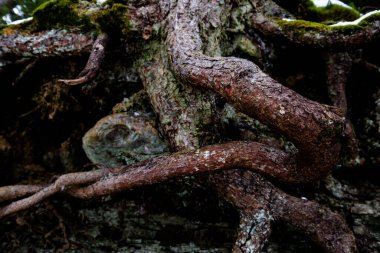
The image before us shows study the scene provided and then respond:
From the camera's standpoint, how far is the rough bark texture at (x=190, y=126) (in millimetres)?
2172

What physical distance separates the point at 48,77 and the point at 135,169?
2.25 meters

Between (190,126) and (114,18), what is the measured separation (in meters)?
1.43

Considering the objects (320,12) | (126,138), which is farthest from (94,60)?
(320,12)

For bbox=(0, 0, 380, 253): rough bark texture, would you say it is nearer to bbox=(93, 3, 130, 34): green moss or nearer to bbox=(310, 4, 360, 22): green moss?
bbox=(93, 3, 130, 34): green moss

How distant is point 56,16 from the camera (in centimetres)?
325

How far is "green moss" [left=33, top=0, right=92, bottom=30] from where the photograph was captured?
322 centimetres

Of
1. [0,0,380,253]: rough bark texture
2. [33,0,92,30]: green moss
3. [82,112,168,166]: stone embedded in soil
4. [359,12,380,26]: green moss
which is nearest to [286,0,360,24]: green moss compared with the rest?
[0,0,380,253]: rough bark texture

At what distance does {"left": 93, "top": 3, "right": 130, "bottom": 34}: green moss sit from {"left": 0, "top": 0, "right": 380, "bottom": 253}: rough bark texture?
0.5 inches

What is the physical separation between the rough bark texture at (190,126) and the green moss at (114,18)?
1 cm

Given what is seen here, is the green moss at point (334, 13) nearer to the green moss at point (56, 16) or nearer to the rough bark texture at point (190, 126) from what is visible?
the rough bark texture at point (190, 126)

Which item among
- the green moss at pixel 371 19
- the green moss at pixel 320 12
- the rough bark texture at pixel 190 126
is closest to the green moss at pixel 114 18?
the rough bark texture at pixel 190 126

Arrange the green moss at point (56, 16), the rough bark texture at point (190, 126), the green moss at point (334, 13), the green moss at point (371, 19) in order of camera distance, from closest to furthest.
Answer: the rough bark texture at point (190, 126), the green moss at point (371, 19), the green moss at point (56, 16), the green moss at point (334, 13)

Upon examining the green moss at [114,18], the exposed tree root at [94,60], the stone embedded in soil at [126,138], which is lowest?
the stone embedded in soil at [126,138]

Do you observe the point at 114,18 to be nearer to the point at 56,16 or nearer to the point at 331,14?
the point at 56,16
